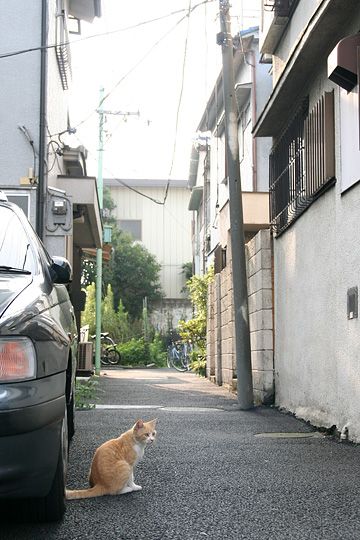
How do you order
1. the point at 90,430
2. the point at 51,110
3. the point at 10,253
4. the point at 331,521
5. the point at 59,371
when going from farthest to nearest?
the point at 51,110 < the point at 90,430 < the point at 10,253 < the point at 331,521 < the point at 59,371

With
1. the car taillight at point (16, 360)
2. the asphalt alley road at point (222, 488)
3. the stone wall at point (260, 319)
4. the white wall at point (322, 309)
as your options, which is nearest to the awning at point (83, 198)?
the stone wall at point (260, 319)

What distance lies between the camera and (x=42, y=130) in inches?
456

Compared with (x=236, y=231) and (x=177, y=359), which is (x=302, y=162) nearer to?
(x=236, y=231)

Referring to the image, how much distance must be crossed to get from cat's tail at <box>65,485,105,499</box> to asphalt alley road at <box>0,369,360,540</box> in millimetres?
34

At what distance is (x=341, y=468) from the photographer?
5.04 meters

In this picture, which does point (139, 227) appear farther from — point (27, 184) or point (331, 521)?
point (331, 521)

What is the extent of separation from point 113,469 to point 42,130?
8.60 meters

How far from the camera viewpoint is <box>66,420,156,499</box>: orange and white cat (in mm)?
3904

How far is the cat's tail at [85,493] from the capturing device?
385 cm

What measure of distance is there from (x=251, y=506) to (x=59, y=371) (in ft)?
4.89

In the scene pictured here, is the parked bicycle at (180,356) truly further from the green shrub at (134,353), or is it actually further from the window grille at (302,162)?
the window grille at (302,162)

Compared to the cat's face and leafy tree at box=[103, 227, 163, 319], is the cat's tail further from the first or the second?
leafy tree at box=[103, 227, 163, 319]

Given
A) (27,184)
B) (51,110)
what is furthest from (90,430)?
(51,110)

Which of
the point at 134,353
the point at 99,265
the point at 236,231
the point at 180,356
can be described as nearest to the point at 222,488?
the point at 236,231
